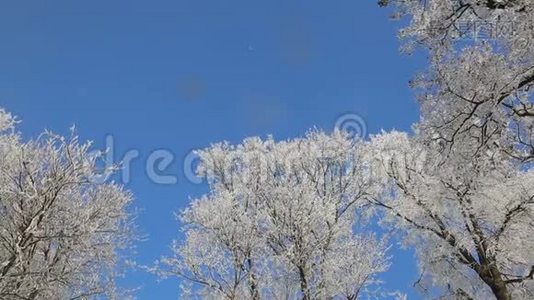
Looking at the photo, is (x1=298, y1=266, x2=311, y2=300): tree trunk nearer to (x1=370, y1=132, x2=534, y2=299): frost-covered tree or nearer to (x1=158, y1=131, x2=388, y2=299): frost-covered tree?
(x1=158, y1=131, x2=388, y2=299): frost-covered tree

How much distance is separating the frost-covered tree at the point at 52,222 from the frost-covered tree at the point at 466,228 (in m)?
9.19

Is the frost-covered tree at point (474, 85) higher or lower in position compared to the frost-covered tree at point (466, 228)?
lower

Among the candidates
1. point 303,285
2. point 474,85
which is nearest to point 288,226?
point 303,285

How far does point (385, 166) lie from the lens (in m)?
19.1

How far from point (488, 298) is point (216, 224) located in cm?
1009

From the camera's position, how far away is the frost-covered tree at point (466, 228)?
47.0 feet

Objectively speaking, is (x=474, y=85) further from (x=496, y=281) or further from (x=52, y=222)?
(x=52, y=222)

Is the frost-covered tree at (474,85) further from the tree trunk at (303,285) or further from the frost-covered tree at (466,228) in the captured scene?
the tree trunk at (303,285)

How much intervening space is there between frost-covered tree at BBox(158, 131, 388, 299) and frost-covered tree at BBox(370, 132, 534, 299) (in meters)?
2.10

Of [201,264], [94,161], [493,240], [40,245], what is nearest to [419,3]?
[493,240]

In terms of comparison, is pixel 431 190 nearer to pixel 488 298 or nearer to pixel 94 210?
pixel 488 298

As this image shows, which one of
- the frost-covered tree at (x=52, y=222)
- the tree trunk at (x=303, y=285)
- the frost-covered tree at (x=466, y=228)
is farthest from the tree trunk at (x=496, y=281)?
the frost-covered tree at (x=52, y=222)

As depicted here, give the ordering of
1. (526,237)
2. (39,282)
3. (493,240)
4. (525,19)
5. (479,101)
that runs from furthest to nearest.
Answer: (526,237) < (493,240) < (39,282) < (479,101) < (525,19)

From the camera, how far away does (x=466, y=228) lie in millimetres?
15383
